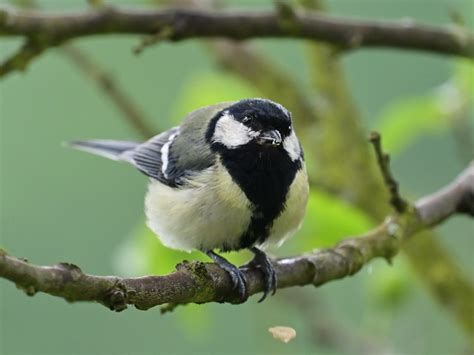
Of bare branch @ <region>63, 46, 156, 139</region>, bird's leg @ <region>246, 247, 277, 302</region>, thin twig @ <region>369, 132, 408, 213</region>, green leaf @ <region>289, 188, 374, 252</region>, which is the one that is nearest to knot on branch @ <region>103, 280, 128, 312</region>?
bird's leg @ <region>246, 247, 277, 302</region>

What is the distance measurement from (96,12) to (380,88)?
1577 millimetres

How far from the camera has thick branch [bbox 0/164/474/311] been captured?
32.3 inches

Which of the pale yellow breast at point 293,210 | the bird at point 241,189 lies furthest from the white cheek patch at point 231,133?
the pale yellow breast at point 293,210

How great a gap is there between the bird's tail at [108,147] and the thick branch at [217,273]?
733 mm

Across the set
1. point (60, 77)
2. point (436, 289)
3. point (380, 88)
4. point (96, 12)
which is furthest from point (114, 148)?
point (60, 77)

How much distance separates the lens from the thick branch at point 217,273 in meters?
0.82

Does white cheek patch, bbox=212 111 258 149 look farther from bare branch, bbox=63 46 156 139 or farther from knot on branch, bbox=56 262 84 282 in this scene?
knot on branch, bbox=56 262 84 282

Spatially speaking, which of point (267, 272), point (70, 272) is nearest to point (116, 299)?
point (70, 272)

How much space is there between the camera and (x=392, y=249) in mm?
1354

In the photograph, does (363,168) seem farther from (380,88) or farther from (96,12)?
(380,88)

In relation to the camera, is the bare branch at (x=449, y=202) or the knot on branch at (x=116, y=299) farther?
the bare branch at (x=449, y=202)

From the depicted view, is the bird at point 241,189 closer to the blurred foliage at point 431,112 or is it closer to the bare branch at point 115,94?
the blurred foliage at point 431,112

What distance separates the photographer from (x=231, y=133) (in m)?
1.50

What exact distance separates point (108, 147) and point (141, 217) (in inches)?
38.7
